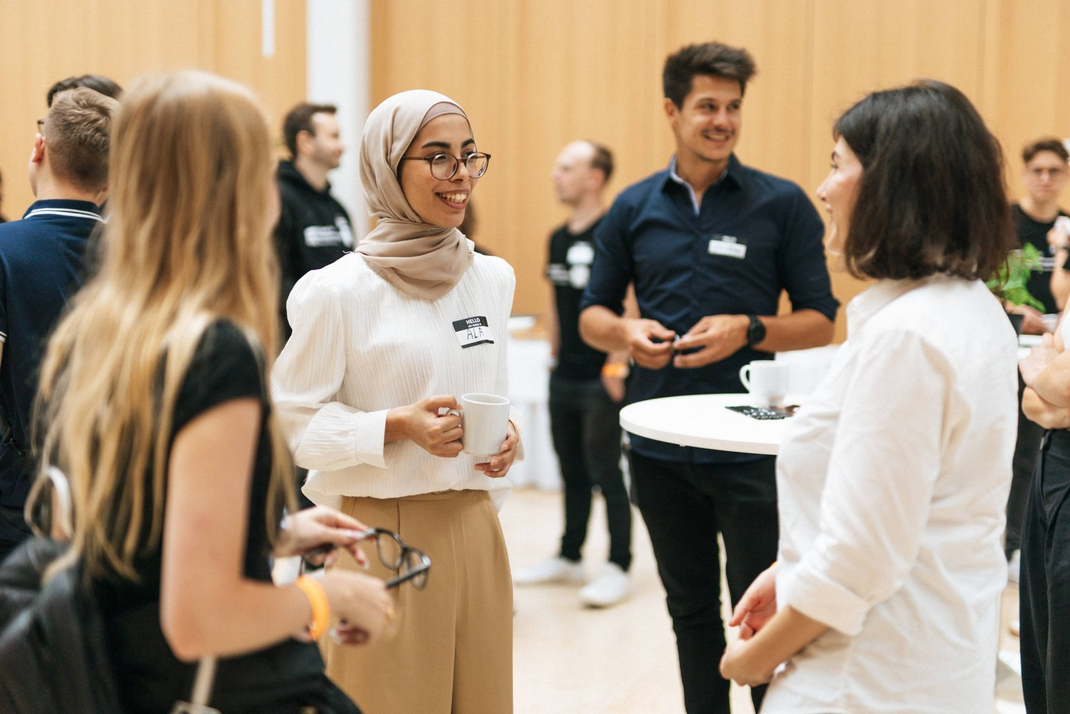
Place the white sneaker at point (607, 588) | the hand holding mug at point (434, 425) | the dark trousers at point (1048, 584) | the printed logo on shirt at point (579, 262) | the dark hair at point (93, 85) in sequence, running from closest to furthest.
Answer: the hand holding mug at point (434, 425), the dark trousers at point (1048, 584), the dark hair at point (93, 85), the white sneaker at point (607, 588), the printed logo on shirt at point (579, 262)

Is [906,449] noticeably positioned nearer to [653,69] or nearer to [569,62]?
[653,69]

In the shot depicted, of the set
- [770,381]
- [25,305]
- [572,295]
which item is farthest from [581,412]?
Result: [25,305]

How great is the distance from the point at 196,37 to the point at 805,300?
17.3ft

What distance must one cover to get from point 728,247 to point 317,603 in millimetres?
1834

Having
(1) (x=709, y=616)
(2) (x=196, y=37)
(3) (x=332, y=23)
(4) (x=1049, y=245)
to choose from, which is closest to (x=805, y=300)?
(1) (x=709, y=616)

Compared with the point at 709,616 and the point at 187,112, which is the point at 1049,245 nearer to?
the point at 709,616

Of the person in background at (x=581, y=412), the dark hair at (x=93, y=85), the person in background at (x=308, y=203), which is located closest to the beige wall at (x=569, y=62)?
the person in background at (x=308, y=203)

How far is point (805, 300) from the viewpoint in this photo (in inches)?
109

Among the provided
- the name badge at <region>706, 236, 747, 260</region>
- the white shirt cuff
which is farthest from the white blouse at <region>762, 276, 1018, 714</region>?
the name badge at <region>706, 236, 747, 260</region>

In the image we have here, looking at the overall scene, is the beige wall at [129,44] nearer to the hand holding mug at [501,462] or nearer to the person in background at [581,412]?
the person in background at [581,412]

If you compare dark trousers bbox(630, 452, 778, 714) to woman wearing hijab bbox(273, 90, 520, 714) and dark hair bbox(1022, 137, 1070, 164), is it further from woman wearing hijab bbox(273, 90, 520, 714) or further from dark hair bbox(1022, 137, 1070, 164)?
dark hair bbox(1022, 137, 1070, 164)

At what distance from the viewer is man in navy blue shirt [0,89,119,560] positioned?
6.39ft

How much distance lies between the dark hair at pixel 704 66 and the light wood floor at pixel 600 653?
179 centimetres

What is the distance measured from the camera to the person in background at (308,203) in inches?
175
